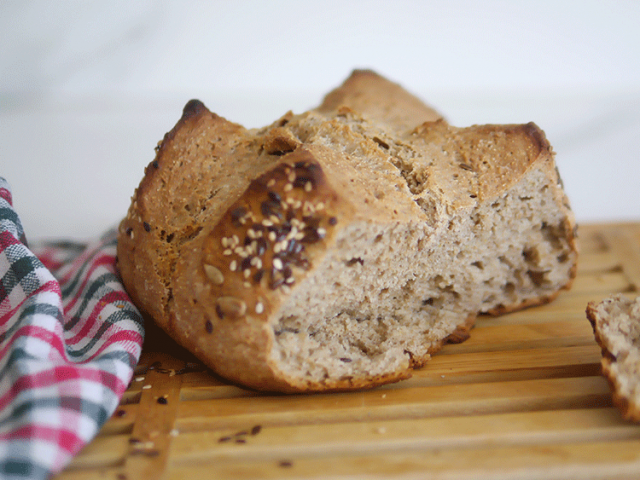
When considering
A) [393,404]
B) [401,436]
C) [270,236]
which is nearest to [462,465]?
[401,436]

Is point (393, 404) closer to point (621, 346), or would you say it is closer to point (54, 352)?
point (621, 346)

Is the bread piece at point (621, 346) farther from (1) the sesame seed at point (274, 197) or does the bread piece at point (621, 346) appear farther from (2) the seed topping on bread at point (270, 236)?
(1) the sesame seed at point (274, 197)

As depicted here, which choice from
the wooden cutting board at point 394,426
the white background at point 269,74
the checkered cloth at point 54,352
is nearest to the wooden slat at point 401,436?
the wooden cutting board at point 394,426

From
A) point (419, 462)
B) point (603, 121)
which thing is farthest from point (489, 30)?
point (419, 462)

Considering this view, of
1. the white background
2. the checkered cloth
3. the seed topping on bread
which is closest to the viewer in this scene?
the checkered cloth

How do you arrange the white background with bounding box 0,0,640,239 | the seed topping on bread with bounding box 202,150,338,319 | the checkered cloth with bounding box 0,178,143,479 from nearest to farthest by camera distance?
the checkered cloth with bounding box 0,178,143,479, the seed topping on bread with bounding box 202,150,338,319, the white background with bounding box 0,0,640,239

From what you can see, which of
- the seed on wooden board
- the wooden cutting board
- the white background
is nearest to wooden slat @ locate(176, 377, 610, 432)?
the wooden cutting board

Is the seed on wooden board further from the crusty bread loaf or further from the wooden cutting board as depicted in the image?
the wooden cutting board
